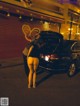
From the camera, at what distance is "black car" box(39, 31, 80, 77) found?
10680 millimetres

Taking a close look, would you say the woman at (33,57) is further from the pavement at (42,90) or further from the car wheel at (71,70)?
the car wheel at (71,70)

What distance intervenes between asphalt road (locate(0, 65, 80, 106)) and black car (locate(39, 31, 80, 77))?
508 mm

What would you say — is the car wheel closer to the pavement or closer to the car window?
the pavement

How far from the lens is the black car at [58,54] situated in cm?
1068

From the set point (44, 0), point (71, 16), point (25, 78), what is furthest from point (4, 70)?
point (71, 16)

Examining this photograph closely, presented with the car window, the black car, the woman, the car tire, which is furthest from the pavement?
the car window

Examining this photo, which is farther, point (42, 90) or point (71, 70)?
point (71, 70)

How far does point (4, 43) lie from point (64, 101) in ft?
28.6

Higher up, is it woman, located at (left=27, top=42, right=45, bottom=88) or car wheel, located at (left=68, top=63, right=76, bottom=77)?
woman, located at (left=27, top=42, right=45, bottom=88)

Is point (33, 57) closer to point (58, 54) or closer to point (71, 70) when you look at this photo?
point (58, 54)

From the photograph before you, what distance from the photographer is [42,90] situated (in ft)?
28.9

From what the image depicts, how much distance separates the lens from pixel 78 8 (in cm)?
2878

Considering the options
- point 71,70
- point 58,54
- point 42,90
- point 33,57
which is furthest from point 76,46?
point 42,90

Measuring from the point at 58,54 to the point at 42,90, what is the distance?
2.53 metres
